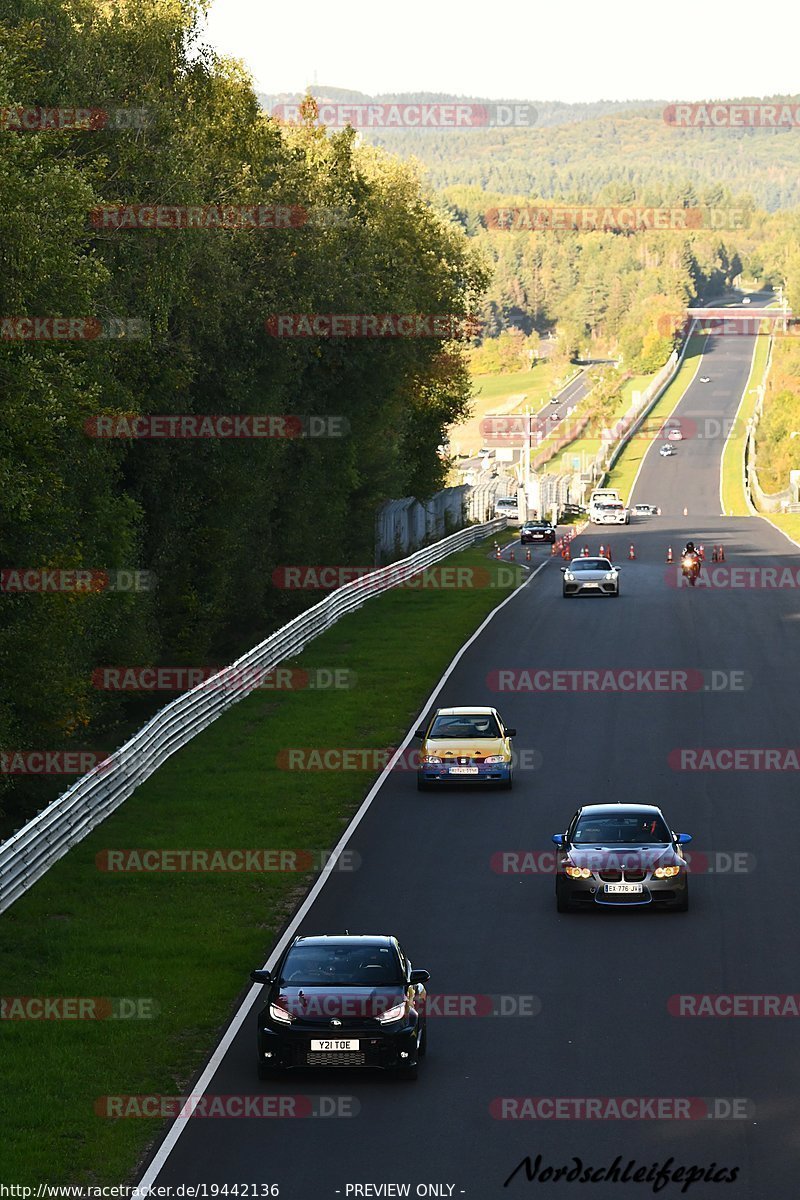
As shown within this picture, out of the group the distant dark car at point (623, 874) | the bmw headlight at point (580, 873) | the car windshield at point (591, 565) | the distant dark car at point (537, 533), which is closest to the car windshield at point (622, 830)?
the distant dark car at point (623, 874)

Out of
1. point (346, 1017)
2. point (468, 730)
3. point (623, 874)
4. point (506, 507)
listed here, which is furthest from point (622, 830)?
point (506, 507)

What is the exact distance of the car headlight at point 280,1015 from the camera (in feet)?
53.6

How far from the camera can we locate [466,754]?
3231 cm

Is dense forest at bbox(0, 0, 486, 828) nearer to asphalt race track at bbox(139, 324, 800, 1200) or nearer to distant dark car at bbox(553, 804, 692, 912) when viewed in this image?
asphalt race track at bbox(139, 324, 800, 1200)

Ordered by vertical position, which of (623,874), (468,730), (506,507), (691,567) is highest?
(506,507)

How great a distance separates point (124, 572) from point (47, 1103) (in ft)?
69.2

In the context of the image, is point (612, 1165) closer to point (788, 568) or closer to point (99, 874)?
point (99, 874)

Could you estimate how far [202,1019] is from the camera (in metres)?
19.3

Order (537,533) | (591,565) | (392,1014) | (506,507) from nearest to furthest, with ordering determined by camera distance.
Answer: (392,1014) < (591,565) < (537,533) < (506,507)

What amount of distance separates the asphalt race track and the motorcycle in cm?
1813

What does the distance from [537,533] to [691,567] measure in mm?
25403

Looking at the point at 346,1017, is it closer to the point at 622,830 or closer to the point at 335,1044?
the point at 335,1044

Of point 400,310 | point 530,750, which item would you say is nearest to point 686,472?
point 400,310

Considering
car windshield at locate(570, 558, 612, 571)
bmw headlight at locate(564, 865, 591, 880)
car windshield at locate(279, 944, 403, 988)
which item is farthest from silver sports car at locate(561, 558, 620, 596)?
car windshield at locate(279, 944, 403, 988)
